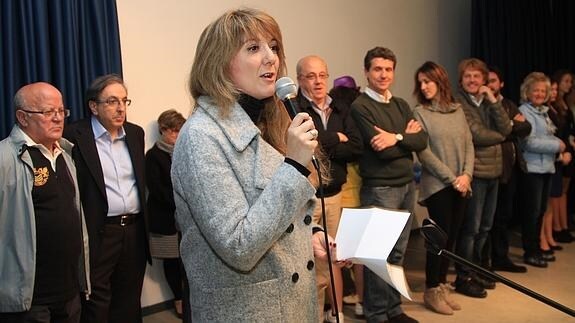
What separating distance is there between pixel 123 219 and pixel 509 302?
2616 mm

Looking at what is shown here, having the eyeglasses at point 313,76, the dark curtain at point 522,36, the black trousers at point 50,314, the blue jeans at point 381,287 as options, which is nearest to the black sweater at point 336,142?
the eyeglasses at point 313,76

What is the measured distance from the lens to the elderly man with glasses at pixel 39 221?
7.32 feet

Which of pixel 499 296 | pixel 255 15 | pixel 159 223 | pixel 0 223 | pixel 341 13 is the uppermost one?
pixel 341 13

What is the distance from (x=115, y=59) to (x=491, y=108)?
2658mm

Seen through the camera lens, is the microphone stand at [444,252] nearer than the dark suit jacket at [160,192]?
Yes

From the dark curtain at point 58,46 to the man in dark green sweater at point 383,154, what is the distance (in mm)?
1523

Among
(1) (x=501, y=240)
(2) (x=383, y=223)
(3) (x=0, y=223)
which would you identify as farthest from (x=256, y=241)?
(1) (x=501, y=240)

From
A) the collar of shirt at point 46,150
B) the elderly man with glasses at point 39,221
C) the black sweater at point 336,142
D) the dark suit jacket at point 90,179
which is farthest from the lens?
the black sweater at point 336,142

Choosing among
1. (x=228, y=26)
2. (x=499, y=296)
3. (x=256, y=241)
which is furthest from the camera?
(x=499, y=296)

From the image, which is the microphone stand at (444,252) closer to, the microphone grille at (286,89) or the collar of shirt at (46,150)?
the microphone grille at (286,89)

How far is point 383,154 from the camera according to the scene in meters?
A: 3.34

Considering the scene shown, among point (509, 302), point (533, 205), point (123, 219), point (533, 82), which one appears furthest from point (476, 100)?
point (123, 219)

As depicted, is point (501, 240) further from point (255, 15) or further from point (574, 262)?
point (255, 15)

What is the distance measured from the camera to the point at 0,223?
2.24 metres
